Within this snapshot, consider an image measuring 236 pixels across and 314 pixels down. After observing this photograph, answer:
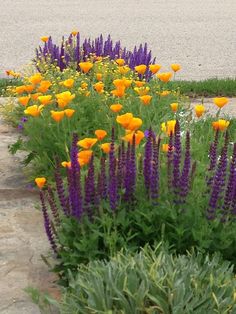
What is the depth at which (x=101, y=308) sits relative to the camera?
2.78m

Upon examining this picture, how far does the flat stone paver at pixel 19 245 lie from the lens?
3447mm

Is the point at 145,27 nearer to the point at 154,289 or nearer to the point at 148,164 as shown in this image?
the point at 148,164

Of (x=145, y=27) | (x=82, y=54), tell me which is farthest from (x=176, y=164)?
(x=145, y=27)

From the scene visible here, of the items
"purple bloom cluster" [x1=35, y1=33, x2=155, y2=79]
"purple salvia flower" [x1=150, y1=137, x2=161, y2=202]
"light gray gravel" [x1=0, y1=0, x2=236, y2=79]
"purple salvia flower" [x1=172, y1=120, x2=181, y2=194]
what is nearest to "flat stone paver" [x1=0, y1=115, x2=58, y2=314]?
"purple salvia flower" [x1=150, y1=137, x2=161, y2=202]

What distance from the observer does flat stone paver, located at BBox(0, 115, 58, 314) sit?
3447mm

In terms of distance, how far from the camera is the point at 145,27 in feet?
44.3

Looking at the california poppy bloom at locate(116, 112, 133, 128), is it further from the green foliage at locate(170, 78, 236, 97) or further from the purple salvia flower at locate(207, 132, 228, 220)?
the green foliage at locate(170, 78, 236, 97)

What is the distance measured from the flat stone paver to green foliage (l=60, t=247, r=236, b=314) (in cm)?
61

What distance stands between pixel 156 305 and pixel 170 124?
1.40 m

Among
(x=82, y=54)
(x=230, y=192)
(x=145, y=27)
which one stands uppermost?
(x=230, y=192)

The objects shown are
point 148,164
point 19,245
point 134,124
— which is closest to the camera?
point 148,164

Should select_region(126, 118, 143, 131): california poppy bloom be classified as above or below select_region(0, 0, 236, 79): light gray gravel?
above

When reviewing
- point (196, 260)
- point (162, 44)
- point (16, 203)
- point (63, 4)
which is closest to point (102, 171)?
point (196, 260)

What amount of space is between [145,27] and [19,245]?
10.1m
